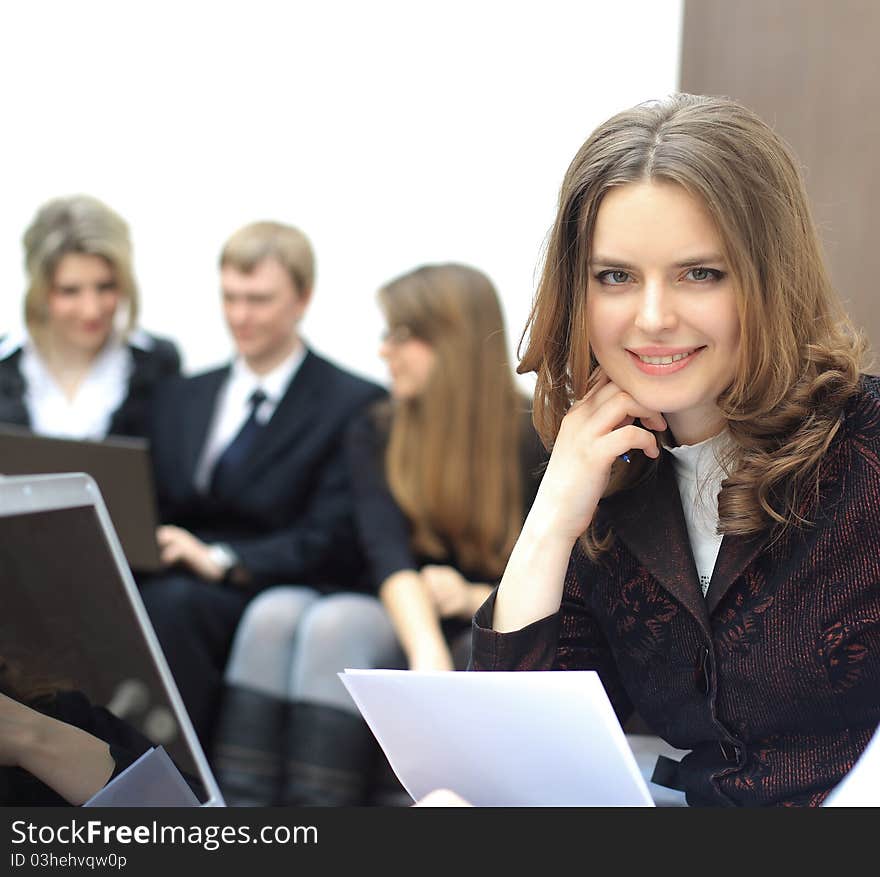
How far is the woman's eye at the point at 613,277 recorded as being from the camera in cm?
116

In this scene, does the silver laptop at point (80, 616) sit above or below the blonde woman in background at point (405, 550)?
above

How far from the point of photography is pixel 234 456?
2906 millimetres

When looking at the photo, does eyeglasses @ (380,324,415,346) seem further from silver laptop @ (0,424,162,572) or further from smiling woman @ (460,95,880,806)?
smiling woman @ (460,95,880,806)

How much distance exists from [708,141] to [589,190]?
12cm

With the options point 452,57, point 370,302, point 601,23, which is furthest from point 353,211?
point 601,23

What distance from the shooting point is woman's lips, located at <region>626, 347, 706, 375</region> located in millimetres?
1156

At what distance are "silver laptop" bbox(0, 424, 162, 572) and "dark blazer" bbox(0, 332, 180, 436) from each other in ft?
2.19

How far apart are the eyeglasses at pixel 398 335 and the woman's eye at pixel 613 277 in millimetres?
1447

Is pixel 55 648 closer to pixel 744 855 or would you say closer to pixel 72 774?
pixel 72 774

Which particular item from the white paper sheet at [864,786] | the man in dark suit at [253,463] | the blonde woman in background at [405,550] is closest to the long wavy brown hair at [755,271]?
the white paper sheet at [864,786]

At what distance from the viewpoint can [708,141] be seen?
3.68 feet

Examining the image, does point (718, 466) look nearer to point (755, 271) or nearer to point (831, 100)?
point (755, 271)

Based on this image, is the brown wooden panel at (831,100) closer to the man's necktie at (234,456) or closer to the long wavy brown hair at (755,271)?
the long wavy brown hair at (755,271)

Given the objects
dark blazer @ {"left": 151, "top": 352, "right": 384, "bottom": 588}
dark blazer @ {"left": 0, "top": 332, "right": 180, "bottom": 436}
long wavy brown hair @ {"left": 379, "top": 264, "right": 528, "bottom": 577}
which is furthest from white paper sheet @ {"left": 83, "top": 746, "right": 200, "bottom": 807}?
dark blazer @ {"left": 0, "top": 332, "right": 180, "bottom": 436}
